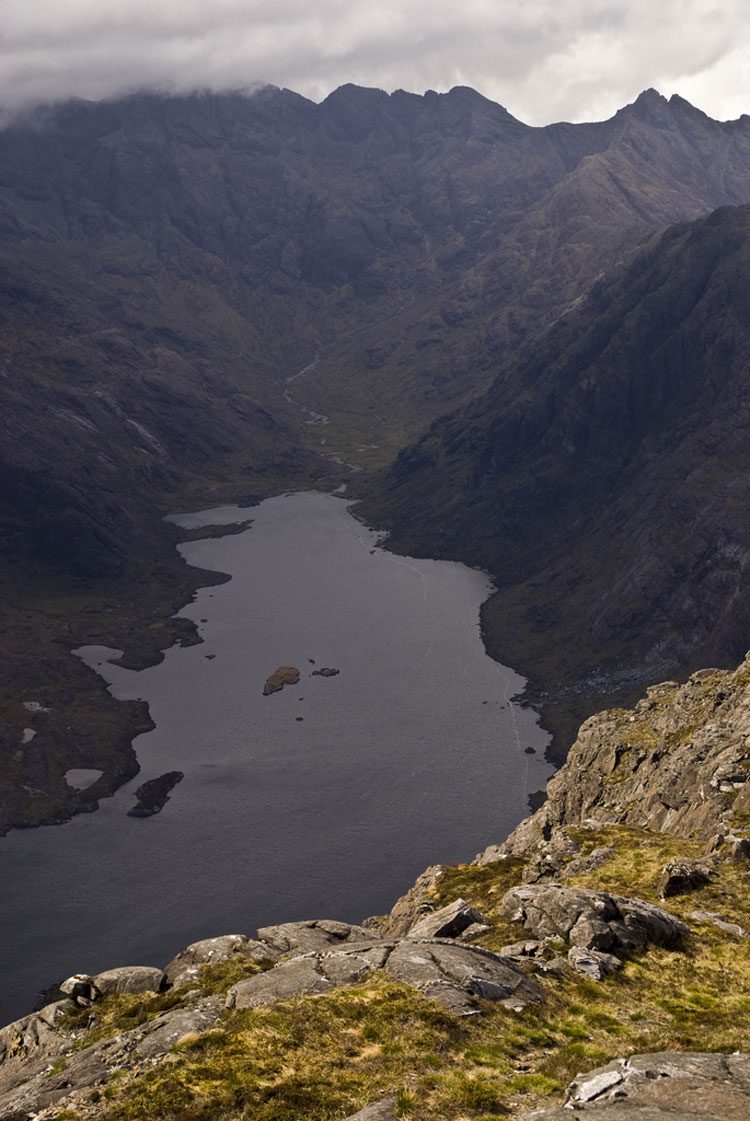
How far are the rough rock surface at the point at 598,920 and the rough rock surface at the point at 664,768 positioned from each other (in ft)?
61.4

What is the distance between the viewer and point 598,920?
4241cm

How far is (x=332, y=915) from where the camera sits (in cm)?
15662

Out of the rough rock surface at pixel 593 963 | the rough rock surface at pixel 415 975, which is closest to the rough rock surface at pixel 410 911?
the rough rock surface at pixel 415 975

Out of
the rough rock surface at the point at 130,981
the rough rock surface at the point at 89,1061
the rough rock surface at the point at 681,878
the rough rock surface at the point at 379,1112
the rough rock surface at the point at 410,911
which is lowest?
the rough rock surface at the point at 410,911

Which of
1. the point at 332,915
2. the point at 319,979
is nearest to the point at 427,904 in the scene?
the point at 319,979

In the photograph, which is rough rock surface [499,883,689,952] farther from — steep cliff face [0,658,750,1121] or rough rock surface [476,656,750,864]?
rough rock surface [476,656,750,864]

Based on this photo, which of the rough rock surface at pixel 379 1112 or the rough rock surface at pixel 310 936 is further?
the rough rock surface at pixel 310 936

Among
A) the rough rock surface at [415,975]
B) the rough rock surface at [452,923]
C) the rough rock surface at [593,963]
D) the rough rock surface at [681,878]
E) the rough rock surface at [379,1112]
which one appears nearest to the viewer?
the rough rock surface at [379,1112]

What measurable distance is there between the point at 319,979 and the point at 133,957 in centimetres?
12943

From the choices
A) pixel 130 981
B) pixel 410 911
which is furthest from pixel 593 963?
pixel 410 911

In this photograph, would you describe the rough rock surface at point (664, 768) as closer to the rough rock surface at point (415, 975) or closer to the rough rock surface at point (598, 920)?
the rough rock surface at point (598, 920)

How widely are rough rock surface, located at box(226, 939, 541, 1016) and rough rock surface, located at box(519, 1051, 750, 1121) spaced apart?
308 inches

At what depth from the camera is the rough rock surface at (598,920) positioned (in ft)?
137

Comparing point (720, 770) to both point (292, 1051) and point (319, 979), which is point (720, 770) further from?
point (292, 1051)
